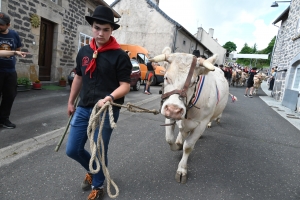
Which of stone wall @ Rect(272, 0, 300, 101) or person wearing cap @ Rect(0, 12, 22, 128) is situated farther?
stone wall @ Rect(272, 0, 300, 101)

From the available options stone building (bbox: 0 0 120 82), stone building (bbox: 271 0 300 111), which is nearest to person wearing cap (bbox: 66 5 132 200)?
stone building (bbox: 0 0 120 82)

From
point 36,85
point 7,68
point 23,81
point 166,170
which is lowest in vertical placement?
point 166,170

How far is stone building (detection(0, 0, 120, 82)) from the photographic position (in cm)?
703

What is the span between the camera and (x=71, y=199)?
7.09 feet

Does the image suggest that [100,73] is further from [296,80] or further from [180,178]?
[296,80]

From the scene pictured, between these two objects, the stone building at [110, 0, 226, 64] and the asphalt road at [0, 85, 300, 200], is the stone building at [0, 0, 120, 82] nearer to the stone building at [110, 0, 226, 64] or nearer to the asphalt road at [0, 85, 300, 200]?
the asphalt road at [0, 85, 300, 200]

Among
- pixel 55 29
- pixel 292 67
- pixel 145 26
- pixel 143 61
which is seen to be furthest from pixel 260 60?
pixel 55 29

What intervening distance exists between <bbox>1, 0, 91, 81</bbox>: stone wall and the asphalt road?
424 cm

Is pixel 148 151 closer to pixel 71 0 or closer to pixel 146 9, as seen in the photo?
pixel 71 0

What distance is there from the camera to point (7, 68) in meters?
3.55

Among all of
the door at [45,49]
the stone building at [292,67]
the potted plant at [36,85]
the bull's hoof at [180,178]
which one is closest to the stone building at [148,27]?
the stone building at [292,67]

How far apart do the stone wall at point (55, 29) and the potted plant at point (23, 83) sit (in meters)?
0.47

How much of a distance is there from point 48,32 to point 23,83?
115 inches

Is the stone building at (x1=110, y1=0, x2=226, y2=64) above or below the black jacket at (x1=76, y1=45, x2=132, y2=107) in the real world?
above
